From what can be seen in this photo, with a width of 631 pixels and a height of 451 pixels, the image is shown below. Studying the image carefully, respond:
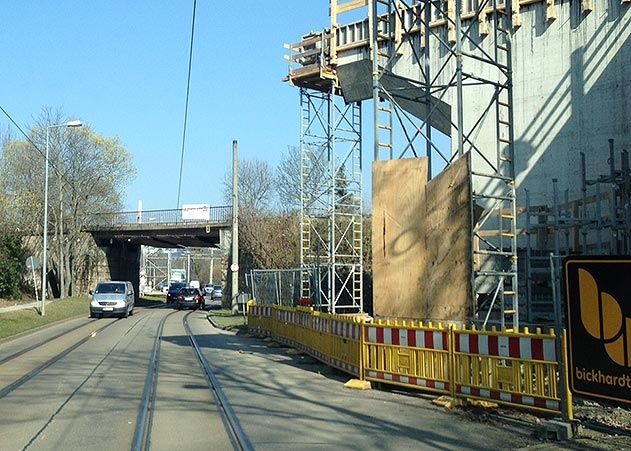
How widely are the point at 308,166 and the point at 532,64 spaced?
1324 centimetres

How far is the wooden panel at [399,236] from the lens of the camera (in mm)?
12867

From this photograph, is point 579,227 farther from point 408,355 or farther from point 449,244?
point 408,355

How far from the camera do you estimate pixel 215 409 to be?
986 centimetres

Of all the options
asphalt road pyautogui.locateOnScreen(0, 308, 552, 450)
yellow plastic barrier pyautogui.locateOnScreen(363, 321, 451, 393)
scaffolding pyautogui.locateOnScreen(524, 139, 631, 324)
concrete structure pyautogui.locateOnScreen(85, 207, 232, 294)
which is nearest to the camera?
asphalt road pyautogui.locateOnScreen(0, 308, 552, 450)

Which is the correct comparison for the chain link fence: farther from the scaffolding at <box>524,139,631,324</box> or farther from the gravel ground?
the gravel ground

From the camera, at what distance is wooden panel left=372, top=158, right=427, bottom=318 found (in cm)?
1287

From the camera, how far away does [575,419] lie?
27.9ft

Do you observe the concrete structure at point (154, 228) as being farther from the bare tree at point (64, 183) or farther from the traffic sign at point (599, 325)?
the traffic sign at point (599, 325)

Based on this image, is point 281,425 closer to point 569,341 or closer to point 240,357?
point 569,341

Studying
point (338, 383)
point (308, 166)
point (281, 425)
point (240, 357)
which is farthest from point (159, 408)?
point (308, 166)

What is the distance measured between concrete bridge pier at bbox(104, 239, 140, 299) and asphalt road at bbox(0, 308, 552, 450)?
42.5 m

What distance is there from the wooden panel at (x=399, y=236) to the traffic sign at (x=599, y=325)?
20.9 ft

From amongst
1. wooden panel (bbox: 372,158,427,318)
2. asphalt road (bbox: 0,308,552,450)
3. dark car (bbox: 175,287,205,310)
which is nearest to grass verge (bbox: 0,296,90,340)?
dark car (bbox: 175,287,205,310)

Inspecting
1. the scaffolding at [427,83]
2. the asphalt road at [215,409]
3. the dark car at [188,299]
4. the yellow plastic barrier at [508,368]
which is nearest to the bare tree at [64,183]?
the dark car at [188,299]
